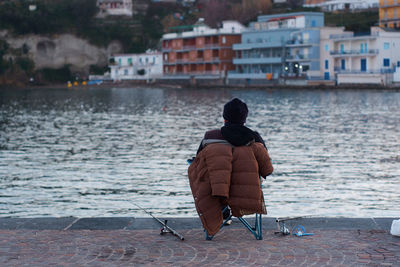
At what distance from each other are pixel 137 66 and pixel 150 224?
126203mm

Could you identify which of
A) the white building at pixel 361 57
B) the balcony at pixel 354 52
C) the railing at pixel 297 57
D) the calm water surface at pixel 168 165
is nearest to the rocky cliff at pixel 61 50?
the railing at pixel 297 57

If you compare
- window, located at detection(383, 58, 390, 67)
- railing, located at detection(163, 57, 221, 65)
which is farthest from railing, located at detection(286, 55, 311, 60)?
railing, located at detection(163, 57, 221, 65)

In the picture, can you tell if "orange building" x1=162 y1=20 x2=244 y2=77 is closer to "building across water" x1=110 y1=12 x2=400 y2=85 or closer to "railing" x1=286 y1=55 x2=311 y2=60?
"building across water" x1=110 y1=12 x2=400 y2=85

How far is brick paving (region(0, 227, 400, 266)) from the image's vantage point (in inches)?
300

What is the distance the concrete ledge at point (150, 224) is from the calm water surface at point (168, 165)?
5043 millimetres

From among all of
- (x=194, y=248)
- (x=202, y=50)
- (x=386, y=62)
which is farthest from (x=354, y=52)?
(x=194, y=248)

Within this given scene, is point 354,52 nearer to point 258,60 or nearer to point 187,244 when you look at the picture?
point 258,60

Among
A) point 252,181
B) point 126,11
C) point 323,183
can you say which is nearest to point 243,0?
point 126,11

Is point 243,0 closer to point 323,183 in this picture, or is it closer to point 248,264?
point 323,183

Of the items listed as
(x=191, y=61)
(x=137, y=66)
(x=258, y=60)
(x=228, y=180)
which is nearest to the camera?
(x=228, y=180)

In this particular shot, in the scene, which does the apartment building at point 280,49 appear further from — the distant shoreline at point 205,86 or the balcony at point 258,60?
the distant shoreline at point 205,86

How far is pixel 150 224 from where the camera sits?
9562 mm

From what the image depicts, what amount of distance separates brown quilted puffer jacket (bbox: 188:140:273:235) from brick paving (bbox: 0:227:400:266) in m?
0.38

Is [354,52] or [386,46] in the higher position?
[386,46]
